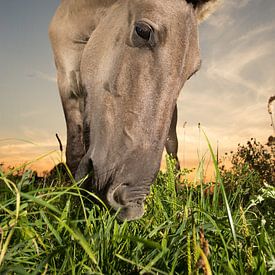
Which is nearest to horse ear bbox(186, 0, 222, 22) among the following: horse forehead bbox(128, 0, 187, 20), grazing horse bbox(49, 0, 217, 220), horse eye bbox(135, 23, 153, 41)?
grazing horse bbox(49, 0, 217, 220)

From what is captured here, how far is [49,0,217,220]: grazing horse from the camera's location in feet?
9.52

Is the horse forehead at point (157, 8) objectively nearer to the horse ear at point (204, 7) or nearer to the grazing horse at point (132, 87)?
the grazing horse at point (132, 87)

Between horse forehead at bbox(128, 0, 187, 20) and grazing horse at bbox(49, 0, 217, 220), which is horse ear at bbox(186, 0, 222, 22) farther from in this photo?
horse forehead at bbox(128, 0, 187, 20)

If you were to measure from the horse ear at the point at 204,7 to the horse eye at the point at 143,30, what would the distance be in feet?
2.40

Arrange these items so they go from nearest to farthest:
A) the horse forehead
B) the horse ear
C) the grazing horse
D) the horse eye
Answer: the grazing horse < the horse eye < the horse forehead < the horse ear

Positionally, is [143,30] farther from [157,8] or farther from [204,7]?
[204,7]

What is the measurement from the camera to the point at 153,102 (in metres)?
3.18

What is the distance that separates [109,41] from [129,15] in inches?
11.7

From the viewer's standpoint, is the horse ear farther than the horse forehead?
Yes

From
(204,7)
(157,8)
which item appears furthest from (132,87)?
(204,7)

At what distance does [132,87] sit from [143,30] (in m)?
0.57

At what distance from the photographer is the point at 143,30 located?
11.6 ft

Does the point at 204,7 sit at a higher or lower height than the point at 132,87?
higher

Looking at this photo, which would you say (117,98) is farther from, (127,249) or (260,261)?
(260,261)
